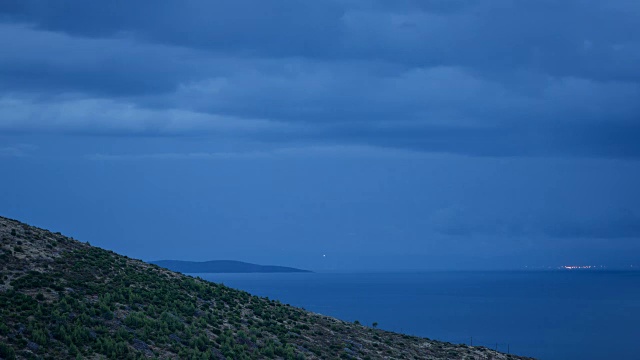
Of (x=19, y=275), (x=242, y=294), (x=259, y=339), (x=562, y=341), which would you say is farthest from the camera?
(x=562, y=341)

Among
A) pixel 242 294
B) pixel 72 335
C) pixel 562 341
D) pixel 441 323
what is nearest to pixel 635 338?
pixel 562 341

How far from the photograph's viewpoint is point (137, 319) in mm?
45875

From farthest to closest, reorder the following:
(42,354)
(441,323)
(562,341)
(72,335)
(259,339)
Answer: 1. (441,323)
2. (562,341)
3. (259,339)
4. (72,335)
5. (42,354)

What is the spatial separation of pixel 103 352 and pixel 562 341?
14890cm

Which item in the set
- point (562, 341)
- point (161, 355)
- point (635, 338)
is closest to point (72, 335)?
point (161, 355)

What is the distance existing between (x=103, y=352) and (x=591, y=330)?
172 m

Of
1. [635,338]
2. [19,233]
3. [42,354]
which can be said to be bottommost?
[42,354]

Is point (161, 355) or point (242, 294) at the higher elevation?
point (242, 294)

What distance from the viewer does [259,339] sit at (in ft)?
168

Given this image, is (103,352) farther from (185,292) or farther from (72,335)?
(185,292)

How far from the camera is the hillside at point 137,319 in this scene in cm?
4044

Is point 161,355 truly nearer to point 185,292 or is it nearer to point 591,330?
point 185,292

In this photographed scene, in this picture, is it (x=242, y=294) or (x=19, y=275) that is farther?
(x=242, y=294)

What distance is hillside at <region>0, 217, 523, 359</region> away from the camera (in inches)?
1592
